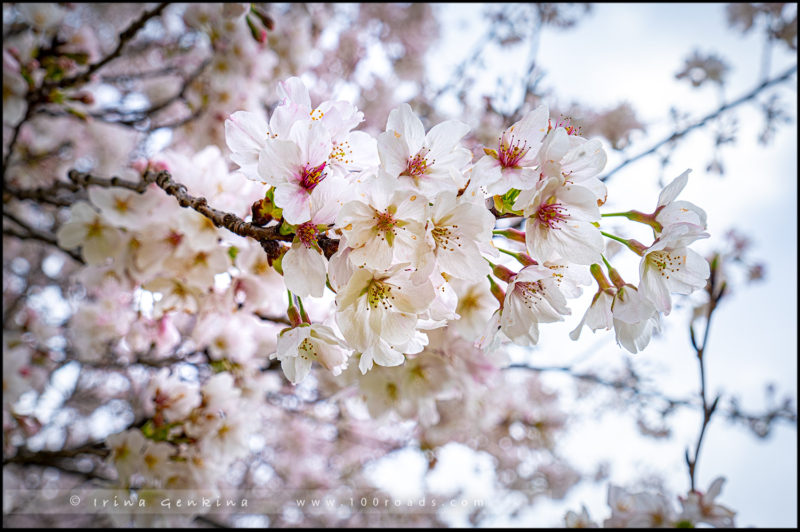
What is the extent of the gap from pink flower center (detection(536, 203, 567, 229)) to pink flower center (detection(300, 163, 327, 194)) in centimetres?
35

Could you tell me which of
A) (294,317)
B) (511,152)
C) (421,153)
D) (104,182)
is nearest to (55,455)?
(104,182)

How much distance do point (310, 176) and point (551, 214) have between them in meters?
0.39

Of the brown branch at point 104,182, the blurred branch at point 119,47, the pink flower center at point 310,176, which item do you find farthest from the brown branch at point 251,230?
the blurred branch at point 119,47

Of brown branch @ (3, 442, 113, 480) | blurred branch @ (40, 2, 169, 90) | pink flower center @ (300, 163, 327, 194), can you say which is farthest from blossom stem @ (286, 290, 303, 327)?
blurred branch @ (40, 2, 169, 90)

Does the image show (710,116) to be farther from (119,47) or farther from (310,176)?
(119,47)

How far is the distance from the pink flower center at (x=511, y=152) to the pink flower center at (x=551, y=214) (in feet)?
0.27

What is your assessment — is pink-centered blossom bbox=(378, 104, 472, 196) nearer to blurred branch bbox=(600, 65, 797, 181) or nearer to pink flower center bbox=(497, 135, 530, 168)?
pink flower center bbox=(497, 135, 530, 168)

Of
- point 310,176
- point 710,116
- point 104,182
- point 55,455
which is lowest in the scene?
point 55,455

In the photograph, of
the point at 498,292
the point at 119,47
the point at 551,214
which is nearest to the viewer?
the point at 551,214

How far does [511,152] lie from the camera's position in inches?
30.3

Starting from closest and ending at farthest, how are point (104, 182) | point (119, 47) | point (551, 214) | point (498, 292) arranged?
1. point (551, 214)
2. point (498, 292)
3. point (104, 182)
4. point (119, 47)

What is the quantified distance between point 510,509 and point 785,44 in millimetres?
4584

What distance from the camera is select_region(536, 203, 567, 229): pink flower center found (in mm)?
764

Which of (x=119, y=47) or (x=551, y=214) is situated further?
(x=119, y=47)
